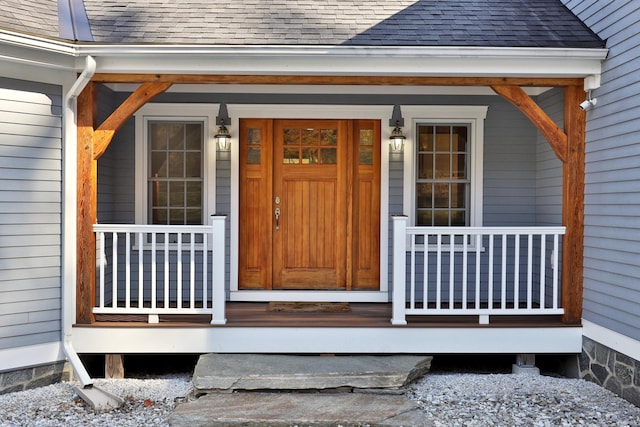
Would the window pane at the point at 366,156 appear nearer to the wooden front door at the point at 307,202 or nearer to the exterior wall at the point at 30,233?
the wooden front door at the point at 307,202

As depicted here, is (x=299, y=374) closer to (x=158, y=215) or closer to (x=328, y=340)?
(x=328, y=340)

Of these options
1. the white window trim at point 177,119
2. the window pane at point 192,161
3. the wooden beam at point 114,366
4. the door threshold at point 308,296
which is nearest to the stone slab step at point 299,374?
the wooden beam at point 114,366

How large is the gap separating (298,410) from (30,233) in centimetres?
250

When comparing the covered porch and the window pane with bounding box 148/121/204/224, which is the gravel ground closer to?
the covered porch

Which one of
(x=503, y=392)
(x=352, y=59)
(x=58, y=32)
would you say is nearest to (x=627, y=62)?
(x=352, y=59)

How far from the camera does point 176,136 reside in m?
5.91

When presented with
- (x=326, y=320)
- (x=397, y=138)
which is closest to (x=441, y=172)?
(x=397, y=138)

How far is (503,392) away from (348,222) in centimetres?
232

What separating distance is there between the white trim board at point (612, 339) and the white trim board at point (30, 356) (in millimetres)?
4259

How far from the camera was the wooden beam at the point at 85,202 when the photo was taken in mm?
4582

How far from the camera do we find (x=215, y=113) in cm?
582

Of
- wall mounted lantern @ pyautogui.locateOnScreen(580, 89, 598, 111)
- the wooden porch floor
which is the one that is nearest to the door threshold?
the wooden porch floor

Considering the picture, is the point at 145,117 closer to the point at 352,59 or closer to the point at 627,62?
the point at 352,59

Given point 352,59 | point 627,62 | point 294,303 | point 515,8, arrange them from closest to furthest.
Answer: point 627,62 < point 352,59 < point 515,8 < point 294,303
